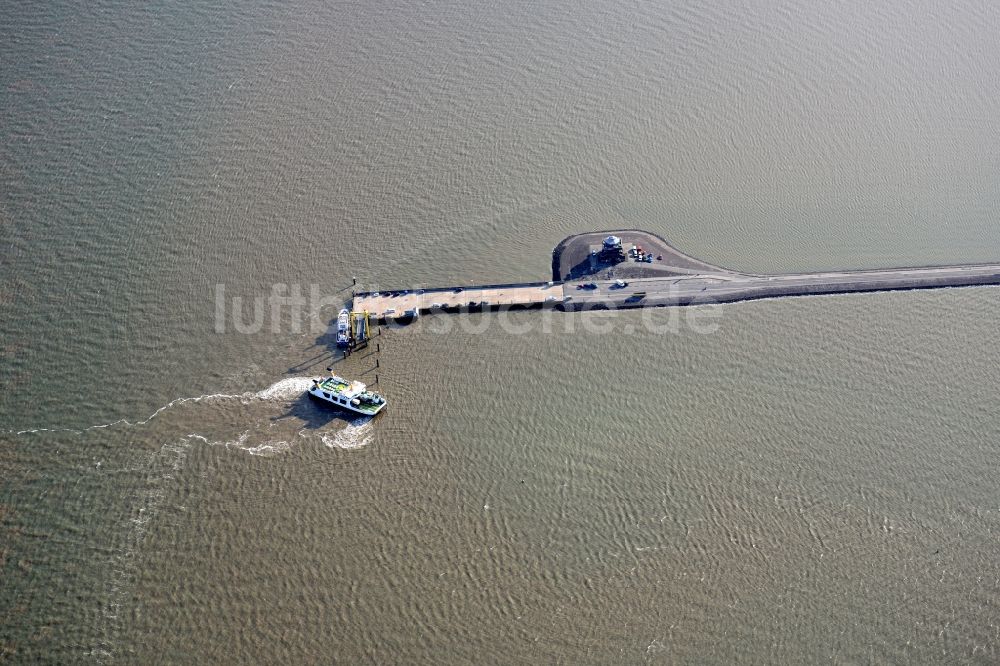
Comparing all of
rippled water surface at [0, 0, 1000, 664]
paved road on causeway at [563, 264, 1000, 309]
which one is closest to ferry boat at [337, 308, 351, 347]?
rippled water surface at [0, 0, 1000, 664]

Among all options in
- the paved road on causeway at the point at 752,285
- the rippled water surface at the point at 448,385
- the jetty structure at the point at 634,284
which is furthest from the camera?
the paved road on causeway at the point at 752,285

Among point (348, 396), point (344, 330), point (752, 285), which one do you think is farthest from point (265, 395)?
point (752, 285)

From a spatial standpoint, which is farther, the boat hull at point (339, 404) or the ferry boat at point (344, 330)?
the ferry boat at point (344, 330)

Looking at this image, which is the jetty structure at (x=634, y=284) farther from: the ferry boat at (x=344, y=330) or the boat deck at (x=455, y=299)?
the ferry boat at (x=344, y=330)

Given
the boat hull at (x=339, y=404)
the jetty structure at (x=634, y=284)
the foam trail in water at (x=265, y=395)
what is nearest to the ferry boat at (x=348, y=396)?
the boat hull at (x=339, y=404)

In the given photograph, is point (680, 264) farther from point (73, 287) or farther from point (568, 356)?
point (73, 287)
